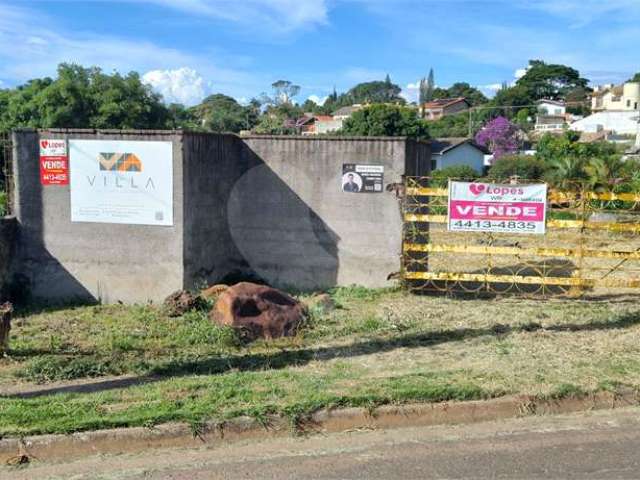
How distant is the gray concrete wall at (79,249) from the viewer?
11766mm

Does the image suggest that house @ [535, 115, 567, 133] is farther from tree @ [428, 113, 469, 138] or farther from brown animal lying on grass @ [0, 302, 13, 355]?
brown animal lying on grass @ [0, 302, 13, 355]

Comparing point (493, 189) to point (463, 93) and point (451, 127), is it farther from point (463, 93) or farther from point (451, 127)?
point (463, 93)

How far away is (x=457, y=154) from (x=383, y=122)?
7.55m

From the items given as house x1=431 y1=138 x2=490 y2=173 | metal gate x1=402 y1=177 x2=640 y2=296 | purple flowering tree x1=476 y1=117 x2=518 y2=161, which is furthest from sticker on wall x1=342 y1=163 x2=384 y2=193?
purple flowering tree x1=476 y1=117 x2=518 y2=161

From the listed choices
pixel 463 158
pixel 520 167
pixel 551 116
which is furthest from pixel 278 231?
pixel 551 116

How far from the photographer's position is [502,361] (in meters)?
7.50

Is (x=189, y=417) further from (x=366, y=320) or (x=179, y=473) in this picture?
(x=366, y=320)

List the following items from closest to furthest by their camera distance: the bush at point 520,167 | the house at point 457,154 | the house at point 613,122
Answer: the bush at point 520,167 → the house at point 457,154 → the house at point 613,122

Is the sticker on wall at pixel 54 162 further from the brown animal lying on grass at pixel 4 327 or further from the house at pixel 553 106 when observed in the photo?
the house at pixel 553 106

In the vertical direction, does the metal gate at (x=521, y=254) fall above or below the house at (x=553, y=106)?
below

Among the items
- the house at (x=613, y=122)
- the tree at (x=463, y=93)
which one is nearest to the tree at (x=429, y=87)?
the tree at (x=463, y=93)

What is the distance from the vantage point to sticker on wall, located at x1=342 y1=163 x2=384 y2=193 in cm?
1197

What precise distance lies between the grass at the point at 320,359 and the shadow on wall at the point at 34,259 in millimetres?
868

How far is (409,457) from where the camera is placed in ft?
17.8
